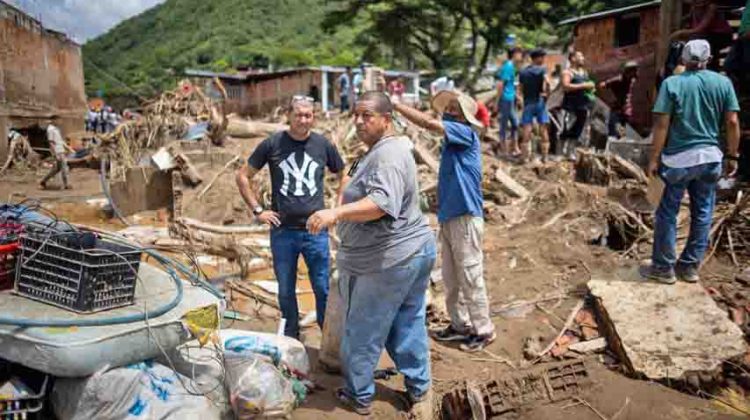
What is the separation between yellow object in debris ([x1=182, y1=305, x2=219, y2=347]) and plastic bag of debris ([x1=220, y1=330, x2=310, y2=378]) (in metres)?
0.43

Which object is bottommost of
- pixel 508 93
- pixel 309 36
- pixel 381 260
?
pixel 381 260

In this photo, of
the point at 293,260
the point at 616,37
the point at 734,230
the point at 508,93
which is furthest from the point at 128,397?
the point at 616,37

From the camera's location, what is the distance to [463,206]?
440 centimetres

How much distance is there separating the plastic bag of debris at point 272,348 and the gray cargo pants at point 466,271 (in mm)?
1429

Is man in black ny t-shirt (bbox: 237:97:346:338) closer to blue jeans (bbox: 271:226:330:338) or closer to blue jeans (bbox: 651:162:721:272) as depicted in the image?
blue jeans (bbox: 271:226:330:338)

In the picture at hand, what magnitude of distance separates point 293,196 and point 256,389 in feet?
4.72

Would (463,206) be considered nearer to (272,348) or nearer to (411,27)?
(272,348)

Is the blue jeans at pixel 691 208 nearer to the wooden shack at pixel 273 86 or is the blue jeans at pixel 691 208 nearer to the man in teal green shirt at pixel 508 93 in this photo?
the man in teal green shirt at pixel 508 93

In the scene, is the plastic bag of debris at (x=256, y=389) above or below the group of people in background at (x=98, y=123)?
below

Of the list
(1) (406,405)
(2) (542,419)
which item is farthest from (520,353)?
(1) (406,405)

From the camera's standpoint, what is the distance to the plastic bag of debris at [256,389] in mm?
3227

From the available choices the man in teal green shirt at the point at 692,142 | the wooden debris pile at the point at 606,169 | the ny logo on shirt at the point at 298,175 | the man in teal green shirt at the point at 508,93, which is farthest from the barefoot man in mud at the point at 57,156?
the man in teal green shirt at the point at 692,142

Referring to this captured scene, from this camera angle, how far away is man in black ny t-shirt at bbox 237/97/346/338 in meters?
4.14

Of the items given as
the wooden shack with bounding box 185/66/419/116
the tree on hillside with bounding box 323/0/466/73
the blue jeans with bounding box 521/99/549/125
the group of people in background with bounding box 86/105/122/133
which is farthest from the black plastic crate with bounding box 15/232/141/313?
the tree on hillside with bounding box 323/0/466/73
